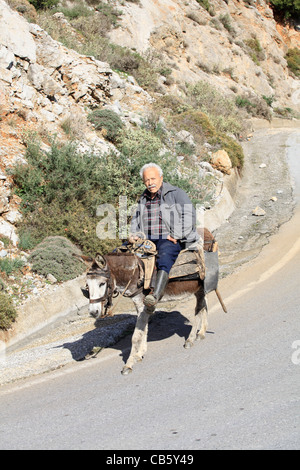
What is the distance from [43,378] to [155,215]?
2.77m

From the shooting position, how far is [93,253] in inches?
468

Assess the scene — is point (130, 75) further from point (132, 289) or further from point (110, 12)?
point (132, 289)

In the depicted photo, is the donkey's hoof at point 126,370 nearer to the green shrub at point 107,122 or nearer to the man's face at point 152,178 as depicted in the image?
the man's face at point 152,178

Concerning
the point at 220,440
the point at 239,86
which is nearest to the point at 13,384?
the point at 220,440

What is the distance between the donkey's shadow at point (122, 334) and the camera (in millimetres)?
7297

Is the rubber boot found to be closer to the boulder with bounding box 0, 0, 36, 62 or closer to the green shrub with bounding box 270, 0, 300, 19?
the boulder with bounding box 0, 0, 36, 62

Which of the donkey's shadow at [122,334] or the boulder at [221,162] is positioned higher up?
the donkey's shadow at [122,334]

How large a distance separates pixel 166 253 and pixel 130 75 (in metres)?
21.6

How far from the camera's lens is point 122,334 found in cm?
793

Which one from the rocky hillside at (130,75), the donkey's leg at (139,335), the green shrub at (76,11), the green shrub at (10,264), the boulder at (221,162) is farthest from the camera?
the green shrub at (76,11)

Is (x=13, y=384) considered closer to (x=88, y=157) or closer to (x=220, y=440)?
(x=220, y=440)

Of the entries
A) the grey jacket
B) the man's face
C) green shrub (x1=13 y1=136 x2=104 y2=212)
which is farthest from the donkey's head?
green shrub (x1=13 y1=136 x2=104 y2=212)

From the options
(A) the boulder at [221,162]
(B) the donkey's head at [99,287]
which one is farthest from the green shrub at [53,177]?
(A) the boulder at [221,162]

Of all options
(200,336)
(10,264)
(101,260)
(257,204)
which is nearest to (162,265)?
(101,260)
